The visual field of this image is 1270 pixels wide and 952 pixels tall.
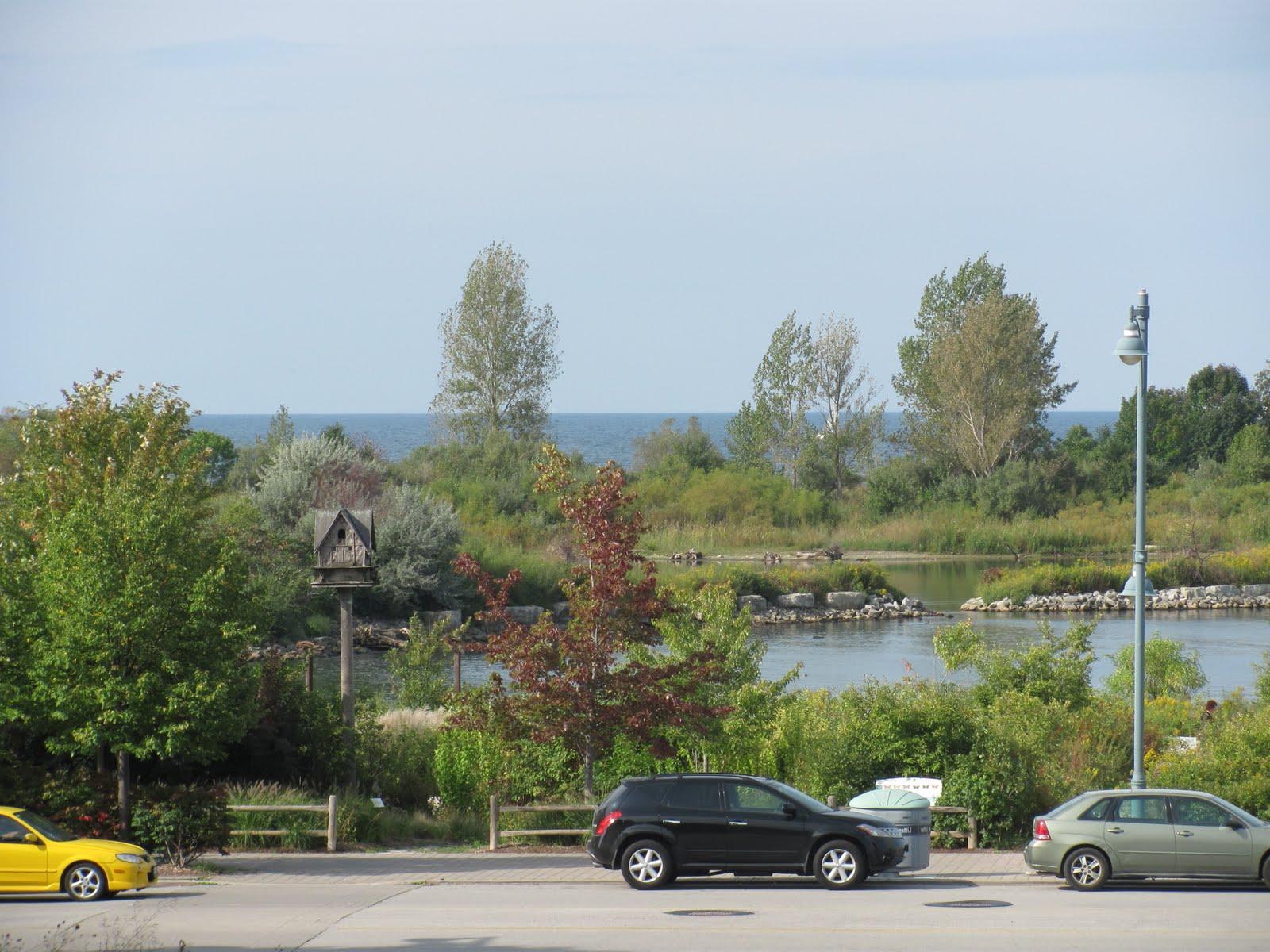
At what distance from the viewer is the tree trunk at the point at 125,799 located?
17.1m

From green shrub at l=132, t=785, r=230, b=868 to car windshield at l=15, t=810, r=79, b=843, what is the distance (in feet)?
6.40

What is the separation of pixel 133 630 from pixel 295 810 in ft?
11.2

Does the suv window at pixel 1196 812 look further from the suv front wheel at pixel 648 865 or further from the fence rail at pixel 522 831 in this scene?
the fence rail at pixel 522 831

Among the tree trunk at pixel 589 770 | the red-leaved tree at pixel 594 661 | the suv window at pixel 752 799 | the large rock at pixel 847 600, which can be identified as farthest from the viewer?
the large rock at pixel 847 600

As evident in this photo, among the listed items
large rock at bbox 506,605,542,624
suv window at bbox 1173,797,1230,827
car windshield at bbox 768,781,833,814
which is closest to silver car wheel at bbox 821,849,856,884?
car windshield at bbox 768,781,833,814

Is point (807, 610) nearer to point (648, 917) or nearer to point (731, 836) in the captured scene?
point (731, 836)

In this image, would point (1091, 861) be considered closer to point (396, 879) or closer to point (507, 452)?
point (396, 879)

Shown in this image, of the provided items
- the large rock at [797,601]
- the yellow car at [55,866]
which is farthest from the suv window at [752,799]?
the large rock at [797,601]

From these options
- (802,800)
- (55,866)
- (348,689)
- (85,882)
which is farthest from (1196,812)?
(55,866)

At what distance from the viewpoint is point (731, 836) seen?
1522cm

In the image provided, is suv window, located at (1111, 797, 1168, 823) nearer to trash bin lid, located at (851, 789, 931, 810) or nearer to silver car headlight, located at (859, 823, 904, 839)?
trash bin lid, located at (851, 789, 931, 810)

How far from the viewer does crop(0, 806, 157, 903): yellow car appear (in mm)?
14680

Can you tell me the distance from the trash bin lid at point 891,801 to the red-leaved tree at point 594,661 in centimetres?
321

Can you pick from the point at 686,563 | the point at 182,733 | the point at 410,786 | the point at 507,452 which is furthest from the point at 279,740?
the point at 507,452
